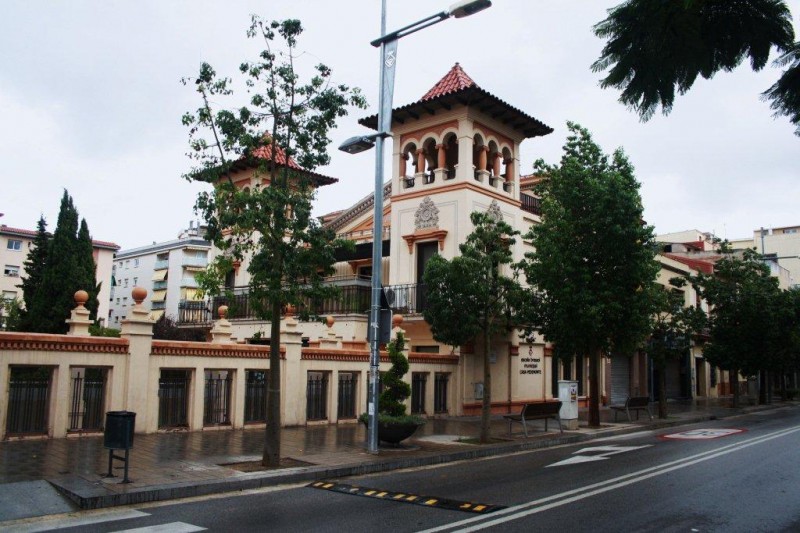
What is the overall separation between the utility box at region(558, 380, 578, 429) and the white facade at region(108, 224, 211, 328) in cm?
6659

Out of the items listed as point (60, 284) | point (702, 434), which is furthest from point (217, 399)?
point (60, 284)

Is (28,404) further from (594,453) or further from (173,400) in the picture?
(594,453)

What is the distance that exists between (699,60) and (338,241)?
8907 mm

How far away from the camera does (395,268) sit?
2534cm

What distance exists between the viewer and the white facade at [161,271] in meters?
83.8

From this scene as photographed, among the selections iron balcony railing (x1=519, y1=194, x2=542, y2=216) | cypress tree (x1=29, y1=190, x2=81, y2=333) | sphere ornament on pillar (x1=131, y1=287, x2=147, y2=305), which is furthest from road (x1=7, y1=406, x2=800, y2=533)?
cypress tree (x1=29, y1=190, x2=81, y2=333)

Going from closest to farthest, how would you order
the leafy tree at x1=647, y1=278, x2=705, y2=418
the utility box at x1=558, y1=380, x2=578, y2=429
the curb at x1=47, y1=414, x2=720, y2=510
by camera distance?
the curb at x1=47, y1=414, x2=720, y2=510 → the utility box at x1=558, y1=380, x2=578, y2=429 → the leafy tree at x1=647, y1=278, x2=705, y2=418

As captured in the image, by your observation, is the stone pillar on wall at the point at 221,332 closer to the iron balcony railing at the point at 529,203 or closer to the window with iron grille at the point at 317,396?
the window with iron grille at the point at 317,396

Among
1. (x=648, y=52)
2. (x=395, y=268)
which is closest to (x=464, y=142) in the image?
(x=395, y=268)

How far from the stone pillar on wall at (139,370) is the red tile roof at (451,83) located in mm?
13685

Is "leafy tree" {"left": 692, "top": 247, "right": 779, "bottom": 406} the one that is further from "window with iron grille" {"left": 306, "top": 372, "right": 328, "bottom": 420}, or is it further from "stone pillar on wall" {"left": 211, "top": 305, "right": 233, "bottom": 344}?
"stone pillar on wall" {"left": 211, "top": 305, "right": 233, "bottom": 344}

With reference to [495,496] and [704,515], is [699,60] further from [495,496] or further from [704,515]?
[495,496]

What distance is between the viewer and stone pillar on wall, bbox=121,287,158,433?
48.2 ft

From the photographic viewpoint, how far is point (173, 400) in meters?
15.8
